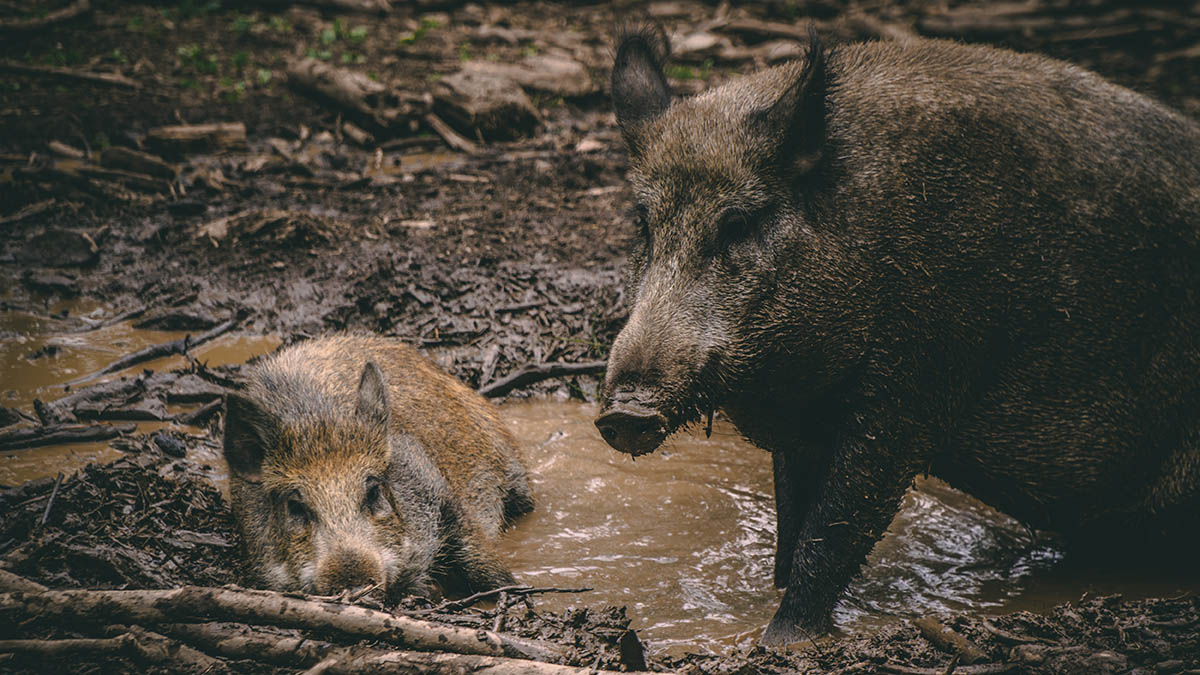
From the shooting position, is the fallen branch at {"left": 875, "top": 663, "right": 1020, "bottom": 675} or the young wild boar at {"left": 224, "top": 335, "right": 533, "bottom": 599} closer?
the fallen branch at {"left": 875, "top": 663, "right": 1020, "bottom": 675}

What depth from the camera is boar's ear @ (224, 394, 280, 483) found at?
4641 millimetres

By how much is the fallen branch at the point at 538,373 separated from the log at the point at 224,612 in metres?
3.34

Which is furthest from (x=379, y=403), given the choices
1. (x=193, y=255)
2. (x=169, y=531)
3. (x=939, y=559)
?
(x=193, y=255)

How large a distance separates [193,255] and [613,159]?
432cm

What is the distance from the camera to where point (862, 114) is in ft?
14.0

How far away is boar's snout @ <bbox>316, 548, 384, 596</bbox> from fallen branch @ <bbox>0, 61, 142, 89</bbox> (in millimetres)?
9393

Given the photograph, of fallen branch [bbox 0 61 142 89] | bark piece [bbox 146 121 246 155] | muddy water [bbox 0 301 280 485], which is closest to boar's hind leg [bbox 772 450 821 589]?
muddy water [bbox 0 301 280 485]

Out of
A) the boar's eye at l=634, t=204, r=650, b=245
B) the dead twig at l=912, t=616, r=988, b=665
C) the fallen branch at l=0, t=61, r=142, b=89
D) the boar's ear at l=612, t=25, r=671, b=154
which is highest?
the boar's ear at l=612, t=25, r=671, b=154

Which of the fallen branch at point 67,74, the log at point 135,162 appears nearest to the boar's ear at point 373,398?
the log at point 135,162

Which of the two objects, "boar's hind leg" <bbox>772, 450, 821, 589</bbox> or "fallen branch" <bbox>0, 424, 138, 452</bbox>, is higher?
"boar's hind leg" <bbox>772, 450, 821, 589</bbox>

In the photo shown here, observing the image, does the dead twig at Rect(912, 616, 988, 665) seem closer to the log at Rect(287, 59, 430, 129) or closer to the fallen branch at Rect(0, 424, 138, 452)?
the fallen branch at Rect(0, 424, 138, 452)

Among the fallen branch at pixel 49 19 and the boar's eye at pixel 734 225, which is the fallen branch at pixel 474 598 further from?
the fallen branch at pixel 49 19

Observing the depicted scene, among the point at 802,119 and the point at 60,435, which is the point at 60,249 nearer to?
the point at 60,435

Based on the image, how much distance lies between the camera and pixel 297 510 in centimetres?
454
